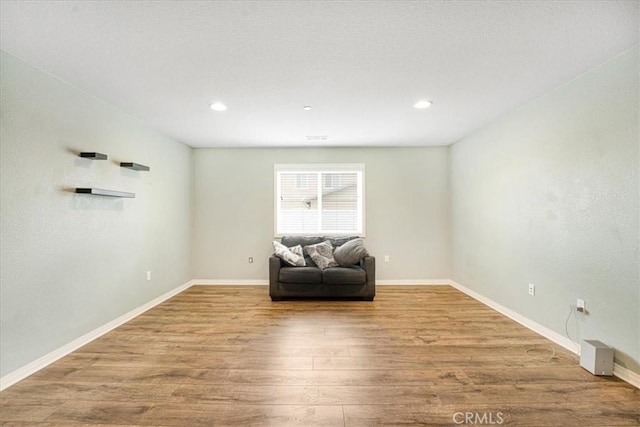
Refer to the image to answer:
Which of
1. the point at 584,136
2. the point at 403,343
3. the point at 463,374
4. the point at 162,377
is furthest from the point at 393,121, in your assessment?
the point at 162,377

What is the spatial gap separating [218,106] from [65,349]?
2.70 meters

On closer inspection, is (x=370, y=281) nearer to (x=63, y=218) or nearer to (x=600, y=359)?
(x=600, y=359)

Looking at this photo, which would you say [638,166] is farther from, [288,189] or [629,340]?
[288,189]

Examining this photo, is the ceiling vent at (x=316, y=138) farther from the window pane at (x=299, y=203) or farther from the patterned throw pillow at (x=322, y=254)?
the patterned throw pillow at (x=322, y=254)

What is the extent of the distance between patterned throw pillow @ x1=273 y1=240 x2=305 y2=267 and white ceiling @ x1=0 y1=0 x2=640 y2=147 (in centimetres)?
202

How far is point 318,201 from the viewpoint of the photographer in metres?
4.96

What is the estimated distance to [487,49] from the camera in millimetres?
2014

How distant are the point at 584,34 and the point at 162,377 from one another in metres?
3.88

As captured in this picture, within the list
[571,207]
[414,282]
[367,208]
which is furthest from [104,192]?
[414,282]

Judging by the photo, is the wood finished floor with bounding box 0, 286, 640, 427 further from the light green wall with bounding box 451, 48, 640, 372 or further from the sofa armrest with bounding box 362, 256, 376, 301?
the sofa armrest with bounding box 362, 256, 376, 301

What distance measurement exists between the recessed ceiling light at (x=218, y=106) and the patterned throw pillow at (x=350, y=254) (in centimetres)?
254

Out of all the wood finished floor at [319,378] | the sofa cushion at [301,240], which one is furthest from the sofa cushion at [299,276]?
the wood finished floor at [319,378]

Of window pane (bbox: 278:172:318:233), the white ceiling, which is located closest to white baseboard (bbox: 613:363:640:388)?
the white ceiling

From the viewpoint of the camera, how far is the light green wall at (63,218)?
6.73ft
